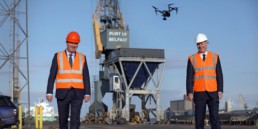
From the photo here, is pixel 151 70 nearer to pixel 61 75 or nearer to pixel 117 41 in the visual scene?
pixel 117 41

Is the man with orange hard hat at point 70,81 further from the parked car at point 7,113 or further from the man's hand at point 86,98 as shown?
the parked car at point 7,113

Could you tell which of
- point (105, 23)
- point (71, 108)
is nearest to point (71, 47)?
point (71, 108)

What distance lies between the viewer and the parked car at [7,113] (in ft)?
64.0

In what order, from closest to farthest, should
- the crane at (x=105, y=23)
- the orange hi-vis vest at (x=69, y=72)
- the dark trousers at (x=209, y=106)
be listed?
the orange hi-vis vest at (x=69, y=72) → the dark trousers at (x=209, y=106) → the crane at (x=105, y=23)

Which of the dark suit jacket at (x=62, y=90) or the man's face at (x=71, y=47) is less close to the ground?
the man's face at (x=71, y=47)

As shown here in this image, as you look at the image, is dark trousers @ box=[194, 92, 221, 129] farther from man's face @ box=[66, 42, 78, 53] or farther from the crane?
the crane

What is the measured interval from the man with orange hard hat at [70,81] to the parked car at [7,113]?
9380 millimetres

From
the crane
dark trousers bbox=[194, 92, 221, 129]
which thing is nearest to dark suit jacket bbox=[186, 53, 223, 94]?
dark trousers bbox=[194, 92, 221, 129]

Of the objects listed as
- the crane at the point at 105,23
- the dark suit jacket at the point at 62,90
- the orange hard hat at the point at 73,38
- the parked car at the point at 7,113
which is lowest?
the parked car at the point at 7,113

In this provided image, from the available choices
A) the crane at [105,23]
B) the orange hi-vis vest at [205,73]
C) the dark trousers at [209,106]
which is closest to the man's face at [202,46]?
the orange hi-vis vest at [205,73]

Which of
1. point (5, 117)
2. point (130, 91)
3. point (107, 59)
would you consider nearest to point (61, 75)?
point (5, 117)

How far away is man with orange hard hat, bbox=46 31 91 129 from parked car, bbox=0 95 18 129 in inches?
369

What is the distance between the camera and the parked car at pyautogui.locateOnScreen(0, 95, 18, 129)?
19500 millimetres

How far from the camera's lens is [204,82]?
11141mm
